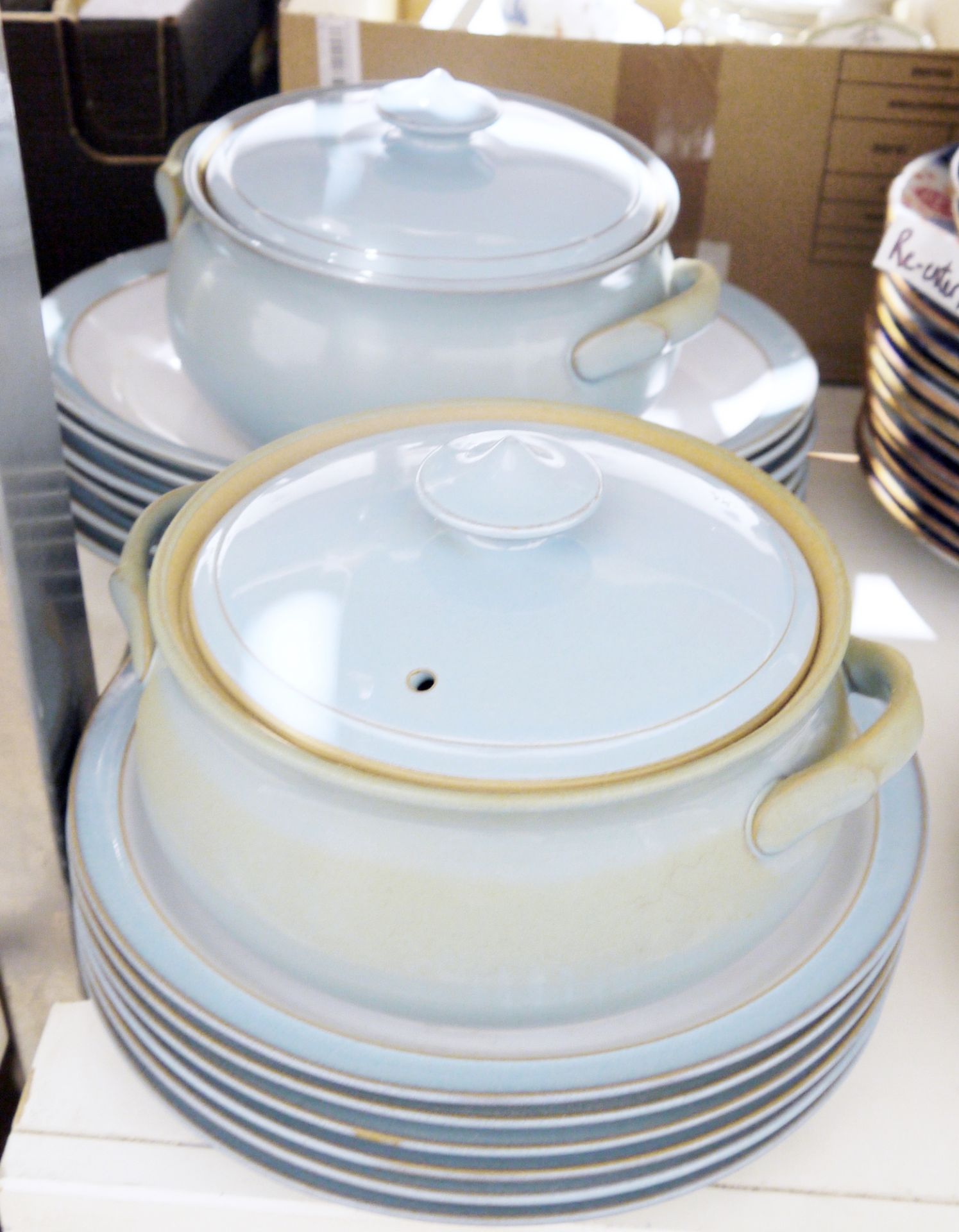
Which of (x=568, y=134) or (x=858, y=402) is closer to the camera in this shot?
(x=568, y=134)

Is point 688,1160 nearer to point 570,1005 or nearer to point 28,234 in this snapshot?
point 570,1005

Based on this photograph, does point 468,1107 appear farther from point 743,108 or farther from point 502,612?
point 743,108

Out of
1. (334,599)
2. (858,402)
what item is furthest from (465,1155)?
(858,402)

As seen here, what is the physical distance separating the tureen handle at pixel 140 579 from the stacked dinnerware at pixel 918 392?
42 cm

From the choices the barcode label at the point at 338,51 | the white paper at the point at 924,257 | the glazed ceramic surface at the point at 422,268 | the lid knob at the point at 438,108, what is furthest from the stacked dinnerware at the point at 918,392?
the barcode label at the point at 338,51

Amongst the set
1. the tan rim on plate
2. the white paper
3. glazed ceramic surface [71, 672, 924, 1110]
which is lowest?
the tan rim on plate

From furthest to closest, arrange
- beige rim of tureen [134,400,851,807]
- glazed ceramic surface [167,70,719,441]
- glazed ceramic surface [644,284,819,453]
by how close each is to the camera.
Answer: glazed ceramic surface [644,284,819,453]
glazed ceramic surface [167,70,719,441]
beige rim of tureen [134,400,851,807]

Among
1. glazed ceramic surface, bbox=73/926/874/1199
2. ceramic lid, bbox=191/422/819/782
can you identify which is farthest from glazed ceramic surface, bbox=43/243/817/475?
glazed ceramic surface, bbox=73/926/874/1199

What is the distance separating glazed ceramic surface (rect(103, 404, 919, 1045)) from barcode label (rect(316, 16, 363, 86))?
53cm

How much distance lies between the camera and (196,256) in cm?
73

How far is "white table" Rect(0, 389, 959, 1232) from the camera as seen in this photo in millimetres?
502

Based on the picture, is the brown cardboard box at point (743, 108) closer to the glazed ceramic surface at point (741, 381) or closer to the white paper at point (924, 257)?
the glazed ceramic surface at point (741, 381)

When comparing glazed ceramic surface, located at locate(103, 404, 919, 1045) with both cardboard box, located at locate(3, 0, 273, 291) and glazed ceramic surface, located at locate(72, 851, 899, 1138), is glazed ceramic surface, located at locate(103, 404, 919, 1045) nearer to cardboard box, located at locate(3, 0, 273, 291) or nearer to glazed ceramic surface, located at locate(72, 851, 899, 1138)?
glazed ceramic surface, located at locate(72, 851, 899, 1138)

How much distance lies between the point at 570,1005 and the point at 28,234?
0.34 meters
